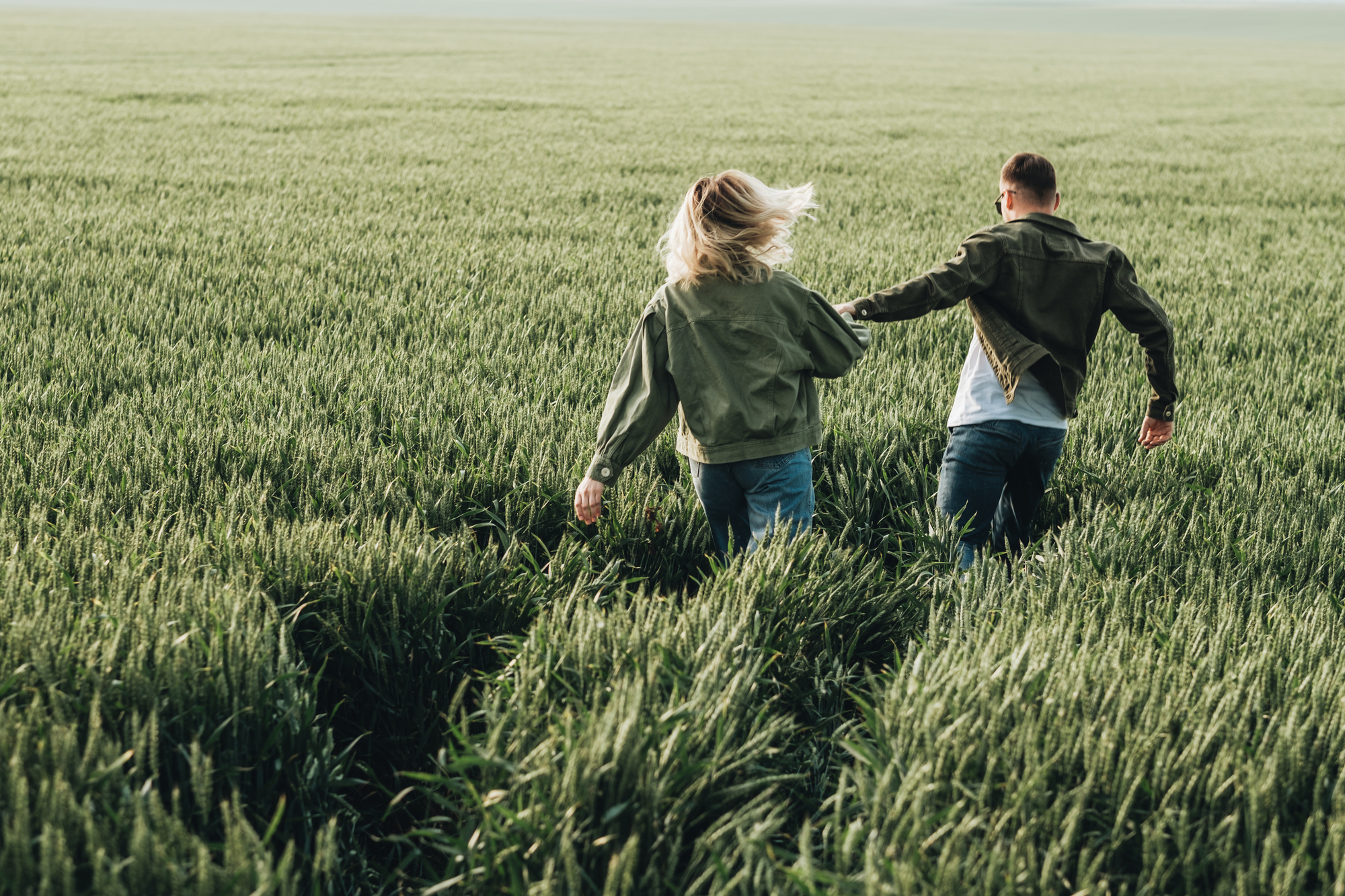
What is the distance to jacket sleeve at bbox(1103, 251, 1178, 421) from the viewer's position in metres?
2.75

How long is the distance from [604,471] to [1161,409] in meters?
1.73

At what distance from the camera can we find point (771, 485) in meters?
2.65

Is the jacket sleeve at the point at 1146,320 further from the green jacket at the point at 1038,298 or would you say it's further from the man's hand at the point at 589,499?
the man's hand at the point at 589,499

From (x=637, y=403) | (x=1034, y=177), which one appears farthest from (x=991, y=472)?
(x=637, y=403)

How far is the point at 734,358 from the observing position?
254 cm

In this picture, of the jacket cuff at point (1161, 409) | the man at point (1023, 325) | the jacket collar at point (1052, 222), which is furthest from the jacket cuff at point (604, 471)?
the jacket cuff at point (1161, 409)

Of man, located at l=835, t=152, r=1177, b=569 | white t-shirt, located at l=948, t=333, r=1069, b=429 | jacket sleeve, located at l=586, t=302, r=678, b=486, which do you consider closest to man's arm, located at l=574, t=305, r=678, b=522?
jacket sleeve, located at l=586, t=302, r=678, b=486

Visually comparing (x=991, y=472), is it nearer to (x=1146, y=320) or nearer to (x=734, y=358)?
(x=1146, y=320)

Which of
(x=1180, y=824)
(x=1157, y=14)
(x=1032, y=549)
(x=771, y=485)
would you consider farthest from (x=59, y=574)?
(x=1157, y=14)

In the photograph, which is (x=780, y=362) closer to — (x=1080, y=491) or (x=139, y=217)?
(x=1080, y=491)

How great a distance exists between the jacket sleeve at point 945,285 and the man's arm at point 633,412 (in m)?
0.61

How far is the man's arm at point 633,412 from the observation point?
2.55 m

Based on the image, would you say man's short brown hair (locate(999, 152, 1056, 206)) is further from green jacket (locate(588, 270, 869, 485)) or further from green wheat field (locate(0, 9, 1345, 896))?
green wheat field (locate(0, 9, 1345, 896))

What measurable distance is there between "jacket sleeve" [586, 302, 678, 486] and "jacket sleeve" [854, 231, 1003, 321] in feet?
1.98
